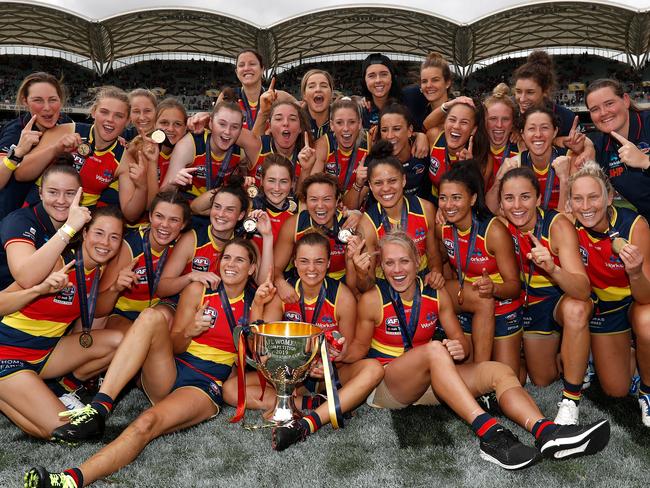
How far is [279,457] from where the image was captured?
3.11 metres

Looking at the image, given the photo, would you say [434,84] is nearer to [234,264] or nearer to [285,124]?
[285,124]

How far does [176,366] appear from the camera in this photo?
12.0 feet

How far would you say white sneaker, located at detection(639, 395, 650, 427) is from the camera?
3473 millimetres

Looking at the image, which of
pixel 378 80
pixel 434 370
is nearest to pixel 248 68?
pixel 378 80

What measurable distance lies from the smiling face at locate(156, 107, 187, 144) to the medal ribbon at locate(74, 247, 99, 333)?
1816mm

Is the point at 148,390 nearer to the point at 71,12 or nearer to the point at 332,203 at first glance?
the point at 332,203

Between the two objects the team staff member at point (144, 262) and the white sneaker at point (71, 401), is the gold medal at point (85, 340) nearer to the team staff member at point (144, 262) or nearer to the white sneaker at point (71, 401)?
the team staff member at point (144, 262)

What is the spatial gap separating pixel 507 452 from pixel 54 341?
2828 millimetres

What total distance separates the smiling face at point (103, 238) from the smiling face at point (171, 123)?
5.59 feet

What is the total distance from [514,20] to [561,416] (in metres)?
33.5

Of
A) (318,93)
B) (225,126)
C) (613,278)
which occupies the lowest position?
(613,278)

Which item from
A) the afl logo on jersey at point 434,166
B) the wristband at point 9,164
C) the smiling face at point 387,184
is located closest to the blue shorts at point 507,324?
the smiling face at point 387,184

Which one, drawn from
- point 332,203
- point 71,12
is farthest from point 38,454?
point 71,12

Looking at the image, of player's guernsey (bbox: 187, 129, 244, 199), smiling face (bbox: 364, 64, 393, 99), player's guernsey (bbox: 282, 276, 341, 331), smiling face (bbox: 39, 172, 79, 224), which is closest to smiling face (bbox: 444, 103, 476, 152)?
smiling face (bbox: 364, 64, 393, 99)
